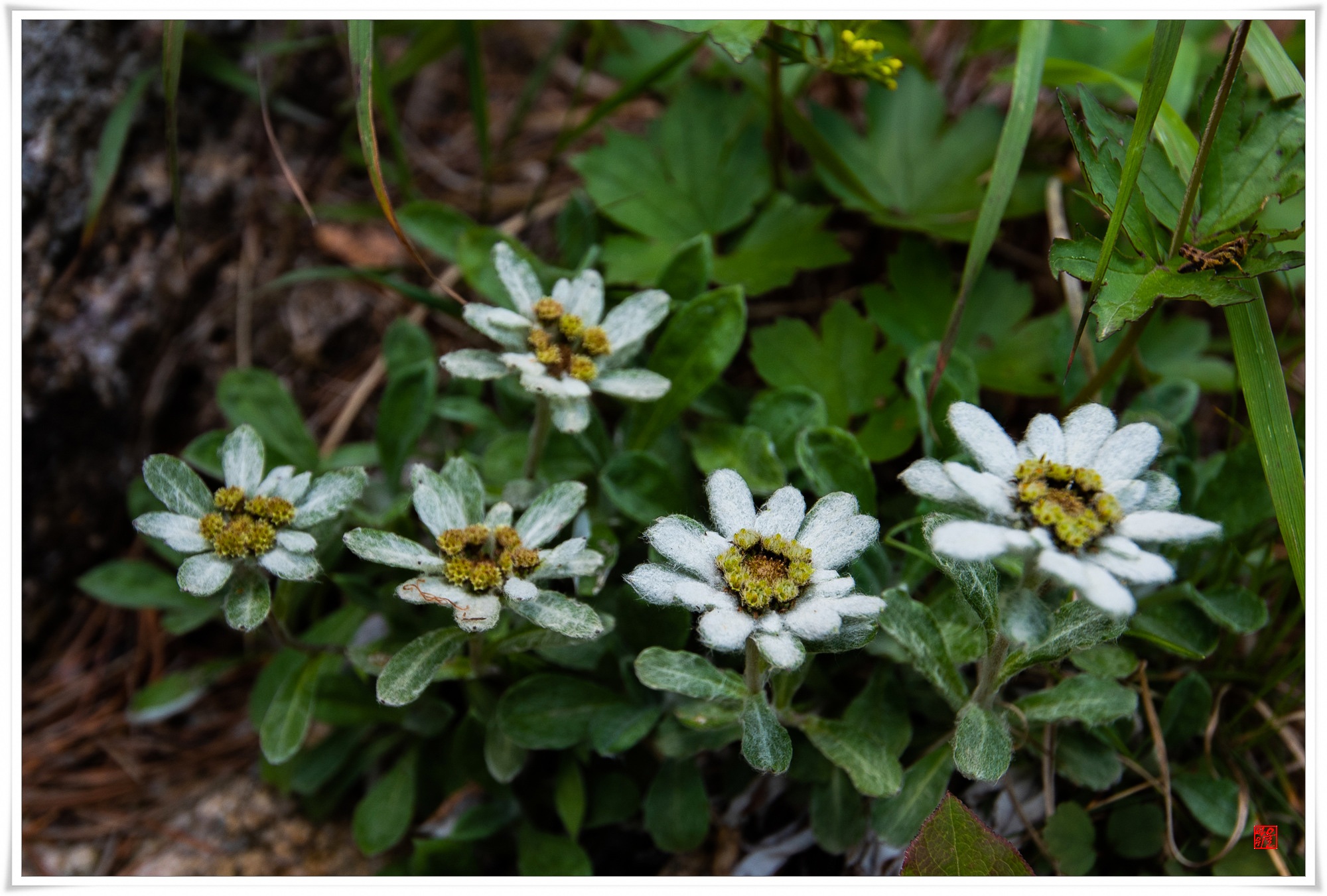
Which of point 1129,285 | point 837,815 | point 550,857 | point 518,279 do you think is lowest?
point 550,857

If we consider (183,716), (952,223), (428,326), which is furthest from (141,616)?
(952,223)

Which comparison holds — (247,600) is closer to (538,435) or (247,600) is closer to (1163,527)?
(538,435)

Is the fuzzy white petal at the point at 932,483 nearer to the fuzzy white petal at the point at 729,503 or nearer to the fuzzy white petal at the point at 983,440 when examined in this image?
the fuzzy white petal at the point at 983,440

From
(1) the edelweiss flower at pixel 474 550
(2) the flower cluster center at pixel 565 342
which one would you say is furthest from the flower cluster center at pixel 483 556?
(2) the flower cluster center at pixel 565 342

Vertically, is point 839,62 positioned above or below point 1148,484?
above

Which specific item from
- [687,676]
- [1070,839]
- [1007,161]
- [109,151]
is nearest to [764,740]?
[687,676]

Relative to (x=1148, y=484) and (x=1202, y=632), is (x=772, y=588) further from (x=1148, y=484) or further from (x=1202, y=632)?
(x=1202, y=632)
